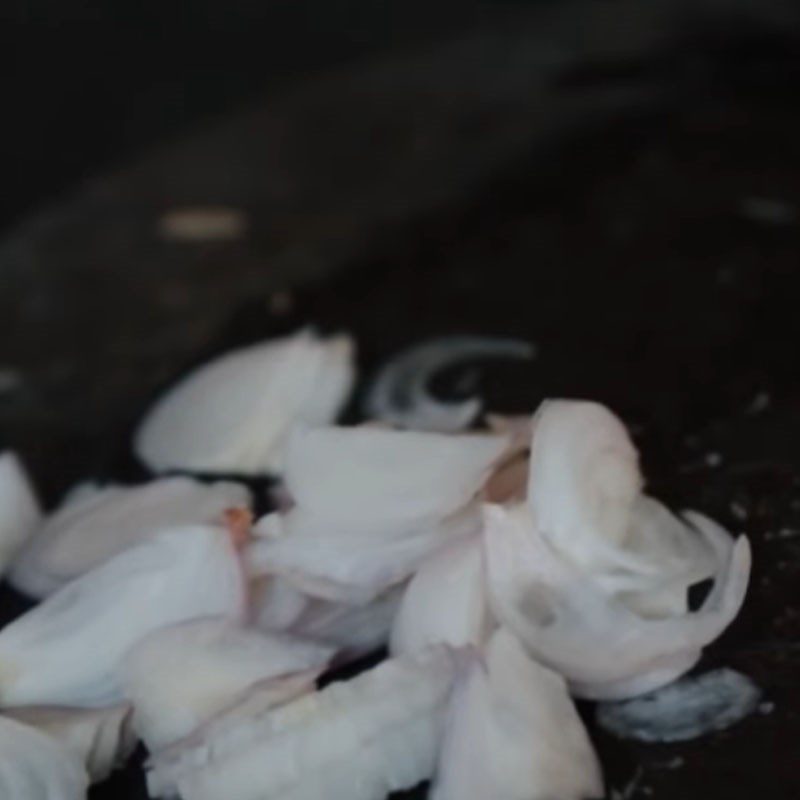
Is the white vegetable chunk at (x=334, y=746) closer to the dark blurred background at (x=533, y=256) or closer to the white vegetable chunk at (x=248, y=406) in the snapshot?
the dark blurred background at (x=533, y=256)

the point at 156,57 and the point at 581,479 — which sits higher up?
the point at 581,479

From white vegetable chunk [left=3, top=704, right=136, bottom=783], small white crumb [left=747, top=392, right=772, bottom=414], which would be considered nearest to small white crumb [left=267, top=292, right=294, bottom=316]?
small white crumb [left=747, top=392, right=772, bottom=414]

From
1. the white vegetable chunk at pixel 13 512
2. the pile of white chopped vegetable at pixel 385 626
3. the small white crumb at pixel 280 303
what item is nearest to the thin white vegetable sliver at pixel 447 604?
the pile of white chopped vegetable at pixel 385 626

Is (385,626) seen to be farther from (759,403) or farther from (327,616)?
(759,403)

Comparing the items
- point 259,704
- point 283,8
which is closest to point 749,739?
point 259,704

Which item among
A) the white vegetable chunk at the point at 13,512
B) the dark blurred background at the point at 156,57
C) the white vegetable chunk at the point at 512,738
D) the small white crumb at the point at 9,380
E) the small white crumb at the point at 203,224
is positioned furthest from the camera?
the dark blurred background at the point at 156,57

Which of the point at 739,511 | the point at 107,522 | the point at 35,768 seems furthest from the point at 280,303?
the point at 35,768

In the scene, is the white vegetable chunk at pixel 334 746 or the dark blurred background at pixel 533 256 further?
the dark blurred background at pixel 533 256
